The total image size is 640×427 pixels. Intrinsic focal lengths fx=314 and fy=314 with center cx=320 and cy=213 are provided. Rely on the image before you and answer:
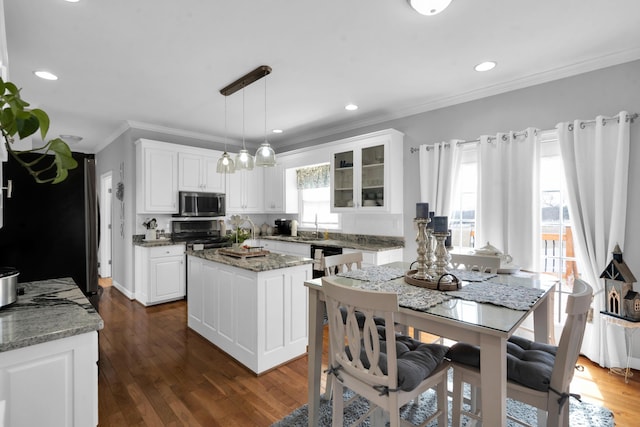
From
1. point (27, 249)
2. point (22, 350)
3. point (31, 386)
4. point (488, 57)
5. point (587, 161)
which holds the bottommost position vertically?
point (31, 386)

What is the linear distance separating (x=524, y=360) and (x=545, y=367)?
0.34ft

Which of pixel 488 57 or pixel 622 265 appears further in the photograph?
pixel 488 57

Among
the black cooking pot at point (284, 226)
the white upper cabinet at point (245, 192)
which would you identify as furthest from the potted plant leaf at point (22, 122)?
the black cooking pot at point (284, 226)

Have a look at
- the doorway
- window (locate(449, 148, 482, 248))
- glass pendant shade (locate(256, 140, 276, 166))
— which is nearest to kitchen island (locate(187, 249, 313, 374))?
glass pendant shade (locate(256, 140, 276, 166))

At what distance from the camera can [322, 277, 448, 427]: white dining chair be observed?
129cm

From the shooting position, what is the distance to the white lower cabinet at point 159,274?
4.35 m

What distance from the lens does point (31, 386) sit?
1.13m

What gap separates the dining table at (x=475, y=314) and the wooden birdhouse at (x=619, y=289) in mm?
1005

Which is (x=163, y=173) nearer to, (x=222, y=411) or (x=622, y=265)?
(x=222, y=411)

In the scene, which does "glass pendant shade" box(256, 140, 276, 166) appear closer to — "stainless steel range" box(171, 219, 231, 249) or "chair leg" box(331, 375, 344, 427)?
"chair leg" box(331, 375, 344, 427)

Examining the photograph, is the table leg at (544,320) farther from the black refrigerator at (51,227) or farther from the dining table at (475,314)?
the black refrigerator at (51,227)

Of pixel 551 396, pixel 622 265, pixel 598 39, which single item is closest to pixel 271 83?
pixel 598 39

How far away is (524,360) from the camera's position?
1484 millimetres

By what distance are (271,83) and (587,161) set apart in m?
2.94
